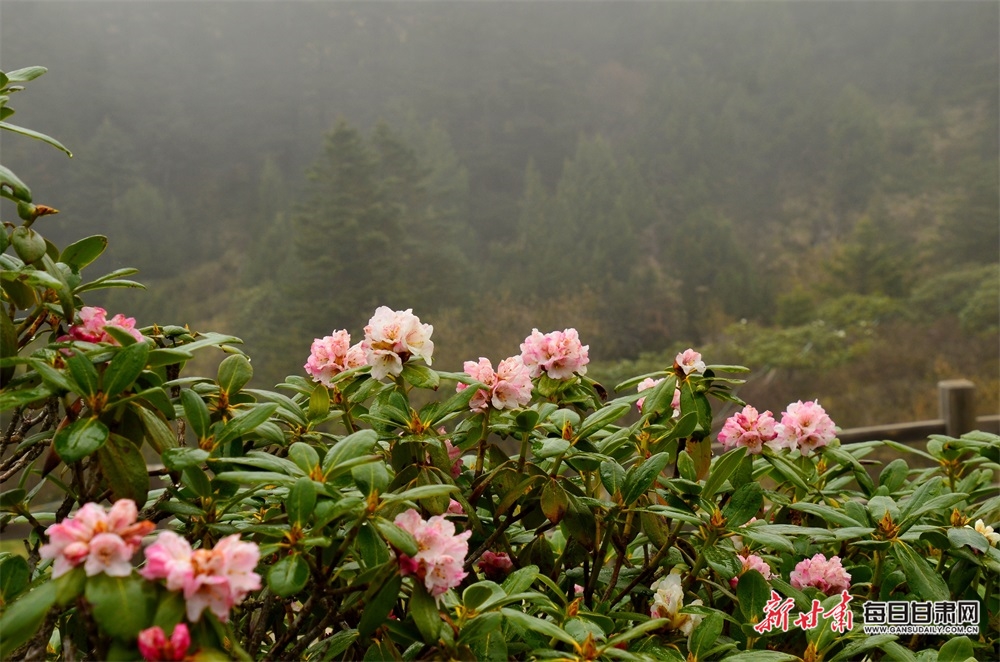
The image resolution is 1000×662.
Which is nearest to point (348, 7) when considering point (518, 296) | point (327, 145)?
point (327, 145)

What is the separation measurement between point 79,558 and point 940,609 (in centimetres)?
68

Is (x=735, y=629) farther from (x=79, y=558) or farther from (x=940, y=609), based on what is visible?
(x=79, y=558)

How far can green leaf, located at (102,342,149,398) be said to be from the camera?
1.58 feet

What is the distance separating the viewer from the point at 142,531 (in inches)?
15.6

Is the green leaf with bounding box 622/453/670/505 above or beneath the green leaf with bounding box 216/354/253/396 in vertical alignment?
beneath

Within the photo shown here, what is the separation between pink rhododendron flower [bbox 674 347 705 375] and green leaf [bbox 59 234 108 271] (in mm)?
502

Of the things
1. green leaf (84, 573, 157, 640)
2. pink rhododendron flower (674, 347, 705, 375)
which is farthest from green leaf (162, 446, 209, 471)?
pink rhododendron flower (674, 347, 705, 375)

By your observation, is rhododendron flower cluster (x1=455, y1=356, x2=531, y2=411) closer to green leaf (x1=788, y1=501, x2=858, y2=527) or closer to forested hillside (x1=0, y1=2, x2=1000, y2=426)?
green leaf (x1=788, y1=501, x2=858, y2=527)

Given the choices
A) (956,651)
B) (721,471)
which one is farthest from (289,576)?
(956,651)

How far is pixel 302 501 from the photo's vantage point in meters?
0.47

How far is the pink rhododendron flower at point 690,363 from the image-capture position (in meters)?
0.73

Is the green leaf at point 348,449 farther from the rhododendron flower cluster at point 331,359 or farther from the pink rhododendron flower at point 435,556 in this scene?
the rhododendron flower cluster at point 331,359

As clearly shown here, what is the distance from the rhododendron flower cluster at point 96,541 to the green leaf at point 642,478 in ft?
1.23

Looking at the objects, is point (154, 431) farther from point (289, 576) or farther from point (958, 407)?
point (958, 407)
